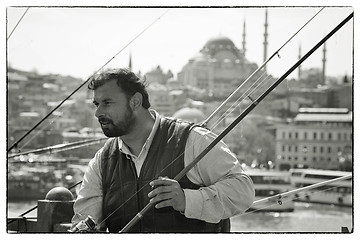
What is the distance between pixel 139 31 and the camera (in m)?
2.59

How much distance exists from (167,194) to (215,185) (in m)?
0.10

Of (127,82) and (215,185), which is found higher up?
(127,82)

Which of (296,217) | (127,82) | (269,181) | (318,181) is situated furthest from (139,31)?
(269,181)

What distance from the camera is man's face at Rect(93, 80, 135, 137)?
2037 millimetres

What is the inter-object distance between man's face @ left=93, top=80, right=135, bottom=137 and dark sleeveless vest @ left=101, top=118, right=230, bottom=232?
0.12 feet

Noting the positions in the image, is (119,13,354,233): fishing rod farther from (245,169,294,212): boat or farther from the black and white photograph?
(245,169,294,212): boat

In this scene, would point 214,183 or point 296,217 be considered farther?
point 296,217

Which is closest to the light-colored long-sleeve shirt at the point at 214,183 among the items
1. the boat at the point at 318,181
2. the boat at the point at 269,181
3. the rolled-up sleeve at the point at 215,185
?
the rolled-up sleeve at the point at 215,185

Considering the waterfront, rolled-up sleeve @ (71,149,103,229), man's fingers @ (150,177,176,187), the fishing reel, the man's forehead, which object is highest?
the man's forehead

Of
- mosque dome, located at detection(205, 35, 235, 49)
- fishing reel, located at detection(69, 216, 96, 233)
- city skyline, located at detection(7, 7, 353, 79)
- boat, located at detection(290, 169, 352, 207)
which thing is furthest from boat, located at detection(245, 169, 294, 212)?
fishing reel, located at detection(69, 216, 96, 233)

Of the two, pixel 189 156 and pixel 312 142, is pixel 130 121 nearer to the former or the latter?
pixel 189 156

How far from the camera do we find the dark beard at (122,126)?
79.7 inches

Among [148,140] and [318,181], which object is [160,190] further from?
[318,181]

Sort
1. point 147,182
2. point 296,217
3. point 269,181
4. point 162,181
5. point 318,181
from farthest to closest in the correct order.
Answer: point 269,181 < point 318,181 < point 296,217 < point 147,182 < point 162,181
